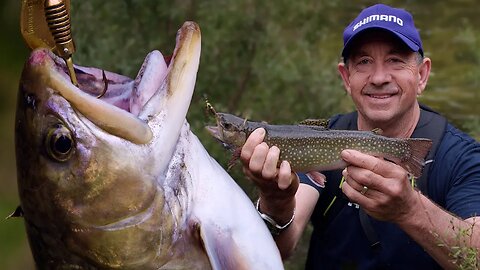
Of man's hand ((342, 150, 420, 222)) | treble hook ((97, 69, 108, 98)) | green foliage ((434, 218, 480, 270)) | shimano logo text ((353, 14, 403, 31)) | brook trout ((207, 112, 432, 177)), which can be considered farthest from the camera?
shimano logo text ((353, 14, 403, 31))

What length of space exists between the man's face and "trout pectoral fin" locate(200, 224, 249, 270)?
5.24 feet

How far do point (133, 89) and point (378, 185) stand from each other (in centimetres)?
107

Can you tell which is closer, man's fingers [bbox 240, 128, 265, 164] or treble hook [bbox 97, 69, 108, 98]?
treble hook [bbox 97, 69, 108, 98]

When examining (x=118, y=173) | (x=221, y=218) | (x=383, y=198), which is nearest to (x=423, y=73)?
(x=383, y=198)

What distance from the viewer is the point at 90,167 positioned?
2.68 m

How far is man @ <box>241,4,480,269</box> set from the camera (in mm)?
3557

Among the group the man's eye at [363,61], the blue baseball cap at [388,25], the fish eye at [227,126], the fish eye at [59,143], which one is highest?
the blue baseball cap at [388,25]

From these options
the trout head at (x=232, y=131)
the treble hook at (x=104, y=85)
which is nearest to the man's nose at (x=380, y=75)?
the trout head at (x=232, y=131)

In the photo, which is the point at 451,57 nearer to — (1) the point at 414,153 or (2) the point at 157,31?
(2) the point at 157,31

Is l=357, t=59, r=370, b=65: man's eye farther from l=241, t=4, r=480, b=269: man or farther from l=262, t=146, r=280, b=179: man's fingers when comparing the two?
l=262, t=146, r=280, b=179: man's fingers

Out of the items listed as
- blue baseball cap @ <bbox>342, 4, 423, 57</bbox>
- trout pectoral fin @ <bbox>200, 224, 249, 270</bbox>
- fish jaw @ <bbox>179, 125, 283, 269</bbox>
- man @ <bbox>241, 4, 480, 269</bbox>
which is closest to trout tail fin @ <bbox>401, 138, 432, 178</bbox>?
man @ <bbox>241, 4, 480, 269</bbox>

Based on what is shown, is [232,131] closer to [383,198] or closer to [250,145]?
[250,145]

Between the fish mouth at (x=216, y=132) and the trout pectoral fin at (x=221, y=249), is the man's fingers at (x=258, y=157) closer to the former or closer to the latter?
the fish mouth at (x=216, y=132)

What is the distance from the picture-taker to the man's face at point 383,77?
14.0ft
